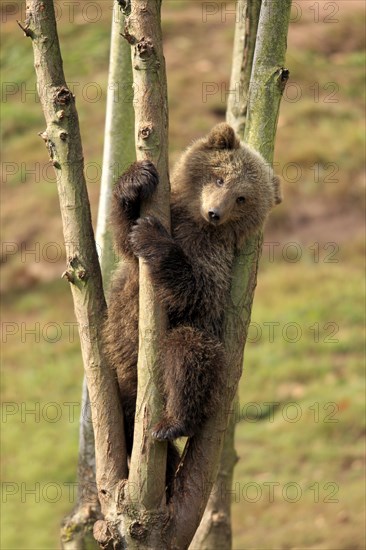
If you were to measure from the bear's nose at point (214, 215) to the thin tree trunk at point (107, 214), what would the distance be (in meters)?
1.00

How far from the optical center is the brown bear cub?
4.93 meters

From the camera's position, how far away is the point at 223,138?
5.72 meters

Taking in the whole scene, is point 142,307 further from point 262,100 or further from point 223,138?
point 223,138

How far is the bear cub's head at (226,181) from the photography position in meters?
5.70

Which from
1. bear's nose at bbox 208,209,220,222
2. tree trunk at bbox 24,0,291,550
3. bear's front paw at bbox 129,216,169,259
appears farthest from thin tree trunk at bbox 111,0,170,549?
bear's nose at bbox 208,209,220,222

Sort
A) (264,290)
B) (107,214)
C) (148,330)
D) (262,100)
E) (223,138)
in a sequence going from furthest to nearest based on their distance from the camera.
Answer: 1. (264,290)
2. (107,214)
3. (223,138)
4. (262,100)
5. (148,330)

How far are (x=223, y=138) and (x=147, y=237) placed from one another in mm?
1106

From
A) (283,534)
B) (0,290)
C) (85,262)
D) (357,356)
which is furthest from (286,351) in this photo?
(85,262)

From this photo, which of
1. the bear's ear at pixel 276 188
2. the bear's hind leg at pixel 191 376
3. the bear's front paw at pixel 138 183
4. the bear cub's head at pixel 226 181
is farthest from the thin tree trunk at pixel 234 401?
the bear's front paw at pixel 138 183

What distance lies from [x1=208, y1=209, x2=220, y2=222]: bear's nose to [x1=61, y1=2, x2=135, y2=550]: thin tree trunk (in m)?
1.00

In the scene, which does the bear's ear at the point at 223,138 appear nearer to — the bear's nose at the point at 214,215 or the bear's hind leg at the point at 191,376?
the bear's nose at the point at 214,215

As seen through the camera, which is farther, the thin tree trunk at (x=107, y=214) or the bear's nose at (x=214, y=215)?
the thin tree trunk at (x=107, y=214)

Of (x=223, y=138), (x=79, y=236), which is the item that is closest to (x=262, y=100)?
(x=223, y=138)

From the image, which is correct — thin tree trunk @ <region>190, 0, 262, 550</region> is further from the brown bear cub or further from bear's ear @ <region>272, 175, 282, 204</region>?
the brown bear cub
